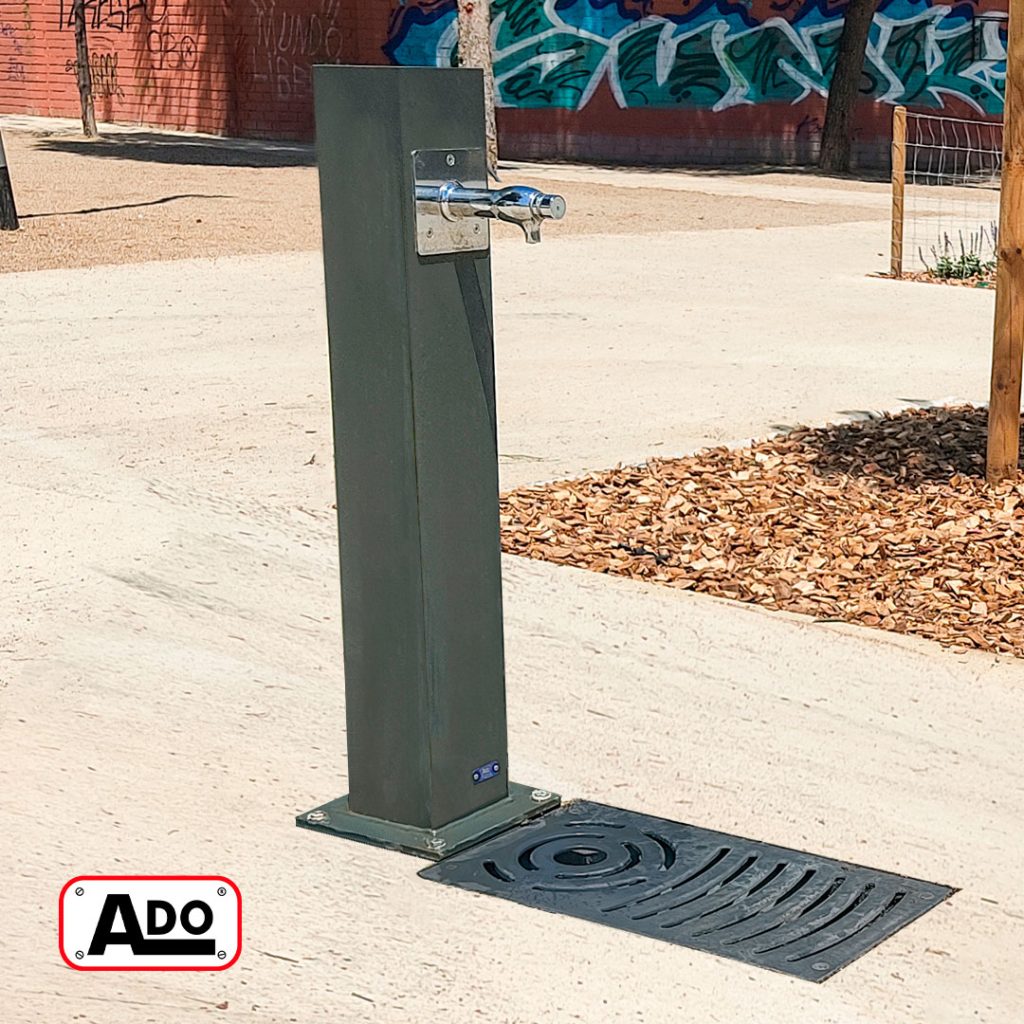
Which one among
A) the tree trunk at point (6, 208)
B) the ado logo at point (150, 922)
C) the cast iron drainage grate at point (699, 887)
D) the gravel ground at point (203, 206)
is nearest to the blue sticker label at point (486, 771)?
the cast iron drainage grate at point (699, 887)

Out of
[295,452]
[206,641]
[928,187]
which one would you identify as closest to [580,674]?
[206,641]

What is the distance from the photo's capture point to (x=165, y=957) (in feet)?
11.4

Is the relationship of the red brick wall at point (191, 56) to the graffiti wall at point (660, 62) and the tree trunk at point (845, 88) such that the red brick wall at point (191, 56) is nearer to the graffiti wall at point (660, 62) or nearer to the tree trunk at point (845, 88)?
the graffiti wall at point (660, 62)

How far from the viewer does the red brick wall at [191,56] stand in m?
30.2

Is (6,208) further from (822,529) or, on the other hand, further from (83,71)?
(83,71)

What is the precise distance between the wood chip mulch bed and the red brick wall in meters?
23.1

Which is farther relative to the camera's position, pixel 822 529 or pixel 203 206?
pixel 203 206

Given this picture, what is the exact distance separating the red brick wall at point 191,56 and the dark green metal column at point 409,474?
2629 cm

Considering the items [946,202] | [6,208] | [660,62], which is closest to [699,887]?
[6,208]

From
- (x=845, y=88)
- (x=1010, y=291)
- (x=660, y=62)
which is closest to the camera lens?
(x=1010, y=291)

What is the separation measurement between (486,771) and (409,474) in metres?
0.71

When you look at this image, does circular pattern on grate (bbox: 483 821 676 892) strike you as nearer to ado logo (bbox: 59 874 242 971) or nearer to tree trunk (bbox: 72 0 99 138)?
ado logo (bbox: 59 874 242 971)

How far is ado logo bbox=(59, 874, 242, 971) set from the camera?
3455 mm

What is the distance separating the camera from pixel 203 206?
19.2m
